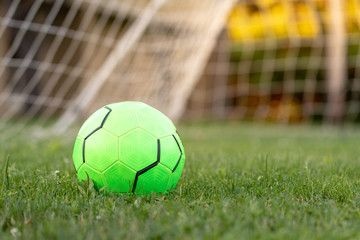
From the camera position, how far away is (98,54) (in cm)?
1082

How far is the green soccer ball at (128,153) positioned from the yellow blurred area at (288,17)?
9.33 m

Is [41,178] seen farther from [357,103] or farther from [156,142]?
[357,103]

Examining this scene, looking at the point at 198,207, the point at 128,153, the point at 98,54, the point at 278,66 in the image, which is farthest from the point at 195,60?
the point at 198,207

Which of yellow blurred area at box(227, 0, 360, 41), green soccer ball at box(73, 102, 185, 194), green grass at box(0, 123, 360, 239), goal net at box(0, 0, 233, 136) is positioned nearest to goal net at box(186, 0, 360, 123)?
yellow blurred area at box(227, 0, 360, 41)

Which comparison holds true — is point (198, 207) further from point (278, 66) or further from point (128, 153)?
point (278, 66)

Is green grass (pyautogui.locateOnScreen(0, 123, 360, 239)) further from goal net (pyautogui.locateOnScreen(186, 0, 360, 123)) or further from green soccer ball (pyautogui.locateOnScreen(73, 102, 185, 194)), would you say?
goal net (pyautogui.locateOnScreen(186, 0, 360, 123))

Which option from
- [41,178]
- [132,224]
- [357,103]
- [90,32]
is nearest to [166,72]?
[90,32]

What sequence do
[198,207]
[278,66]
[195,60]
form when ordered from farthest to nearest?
[278,66] → [195,60] → [198,207]

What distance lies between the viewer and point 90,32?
33.7 ft

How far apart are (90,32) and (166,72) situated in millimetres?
3625

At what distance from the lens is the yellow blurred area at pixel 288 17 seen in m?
11.4

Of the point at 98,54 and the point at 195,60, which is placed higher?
the point at 195,60

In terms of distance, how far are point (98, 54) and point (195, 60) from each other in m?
4.13

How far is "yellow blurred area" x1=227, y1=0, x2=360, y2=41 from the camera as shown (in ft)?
37.4
